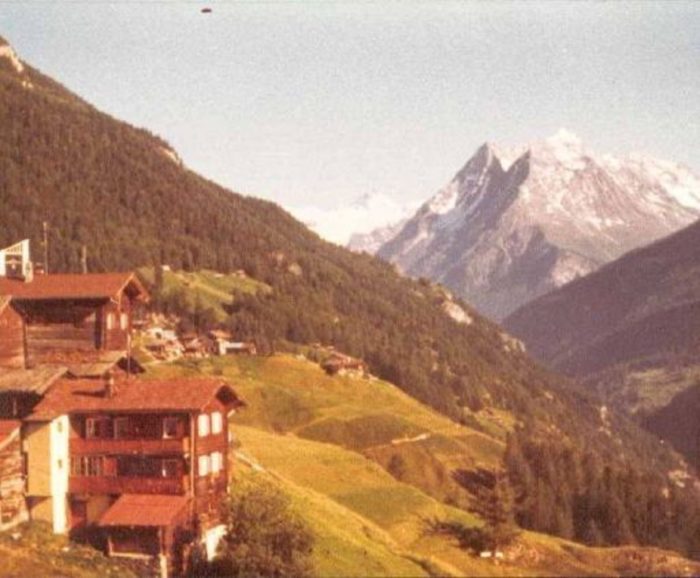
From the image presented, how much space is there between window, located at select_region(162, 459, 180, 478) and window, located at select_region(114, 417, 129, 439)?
409 centimetres

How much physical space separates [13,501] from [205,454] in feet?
51.4

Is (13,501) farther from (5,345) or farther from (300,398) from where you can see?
(300,398)

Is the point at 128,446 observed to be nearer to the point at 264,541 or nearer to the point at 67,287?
the point at 264,541

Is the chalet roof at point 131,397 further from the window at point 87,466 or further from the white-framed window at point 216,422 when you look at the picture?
the window at point 87,466

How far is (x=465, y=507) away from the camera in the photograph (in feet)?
504

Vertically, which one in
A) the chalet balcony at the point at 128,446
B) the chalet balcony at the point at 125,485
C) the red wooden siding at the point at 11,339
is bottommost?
the chalet balcony at the point at 125,485

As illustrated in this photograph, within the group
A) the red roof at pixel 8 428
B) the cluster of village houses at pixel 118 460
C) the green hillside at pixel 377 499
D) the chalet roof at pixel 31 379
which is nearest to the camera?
the cluster of village houses at pixel 118 460

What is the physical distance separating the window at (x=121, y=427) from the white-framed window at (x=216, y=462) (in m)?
7.88

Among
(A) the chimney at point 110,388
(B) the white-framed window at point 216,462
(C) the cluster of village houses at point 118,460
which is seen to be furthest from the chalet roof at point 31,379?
(B) the white-framed window at point 216,462

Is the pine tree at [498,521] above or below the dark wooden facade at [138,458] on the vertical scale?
below

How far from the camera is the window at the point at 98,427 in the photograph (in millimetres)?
84625

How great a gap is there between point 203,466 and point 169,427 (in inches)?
200

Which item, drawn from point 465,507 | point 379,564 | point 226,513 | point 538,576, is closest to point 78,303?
point 226,513

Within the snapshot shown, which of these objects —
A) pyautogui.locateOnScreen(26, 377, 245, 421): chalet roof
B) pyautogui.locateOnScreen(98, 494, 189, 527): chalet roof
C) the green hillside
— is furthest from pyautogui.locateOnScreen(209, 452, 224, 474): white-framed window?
the green hillside
